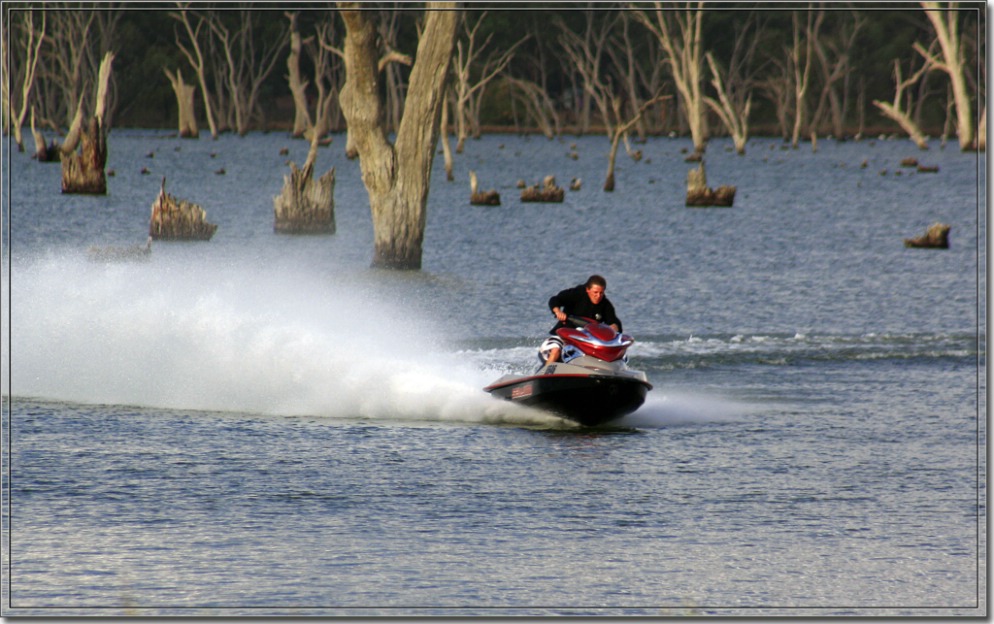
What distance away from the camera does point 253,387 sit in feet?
66.2

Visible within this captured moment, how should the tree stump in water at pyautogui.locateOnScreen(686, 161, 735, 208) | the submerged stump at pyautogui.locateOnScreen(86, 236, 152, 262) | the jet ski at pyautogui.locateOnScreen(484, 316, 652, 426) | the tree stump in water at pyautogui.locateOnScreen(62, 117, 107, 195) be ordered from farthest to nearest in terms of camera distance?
the tree stump in water at pyautogui.locateOnScreen(686, 161, 735, 208)
the tree stump in water at pyautogui.locateOnScreen(62, 117, 107, 195)
the submerged stump at pyautogui.locateOnScreen(86, 236, 152, 262)
the jet ski at pyautogui.locateOnScreen(484, 316, 652, 426)

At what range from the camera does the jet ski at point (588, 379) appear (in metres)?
17.4

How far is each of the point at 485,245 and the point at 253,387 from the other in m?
29.7

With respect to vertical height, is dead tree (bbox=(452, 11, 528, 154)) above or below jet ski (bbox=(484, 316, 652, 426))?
above

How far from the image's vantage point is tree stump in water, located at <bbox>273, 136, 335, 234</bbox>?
166 ft

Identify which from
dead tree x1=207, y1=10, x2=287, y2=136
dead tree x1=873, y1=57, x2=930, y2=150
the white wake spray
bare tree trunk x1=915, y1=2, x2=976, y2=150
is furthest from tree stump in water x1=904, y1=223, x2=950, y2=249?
dead tree x1=207, y1=10, x2=287, y2=136

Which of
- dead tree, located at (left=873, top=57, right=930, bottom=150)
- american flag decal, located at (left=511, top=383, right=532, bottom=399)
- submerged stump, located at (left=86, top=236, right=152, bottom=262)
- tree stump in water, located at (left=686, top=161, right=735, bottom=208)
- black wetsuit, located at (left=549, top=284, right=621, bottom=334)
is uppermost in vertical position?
dead tree, located at (left=873, top=57, right=930, bottom=150)

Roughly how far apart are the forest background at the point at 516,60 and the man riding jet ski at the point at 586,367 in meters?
86.8

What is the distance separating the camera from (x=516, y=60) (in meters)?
138

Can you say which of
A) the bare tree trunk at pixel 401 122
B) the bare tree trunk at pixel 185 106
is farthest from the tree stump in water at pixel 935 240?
the bare tree trunk at pixel 185 106

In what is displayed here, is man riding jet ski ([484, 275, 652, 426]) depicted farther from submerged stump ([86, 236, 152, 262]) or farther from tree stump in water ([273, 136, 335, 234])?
tree stump in water ([273, 136, 335, 234])

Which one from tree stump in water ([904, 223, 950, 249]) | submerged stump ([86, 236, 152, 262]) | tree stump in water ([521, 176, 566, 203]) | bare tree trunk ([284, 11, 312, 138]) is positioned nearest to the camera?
submerged stump ([86, 236, 152, 262])

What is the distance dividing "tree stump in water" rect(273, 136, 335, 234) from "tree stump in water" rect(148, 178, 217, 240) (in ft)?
7.81

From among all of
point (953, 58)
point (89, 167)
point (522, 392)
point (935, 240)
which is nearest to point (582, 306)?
point (522, 392)
